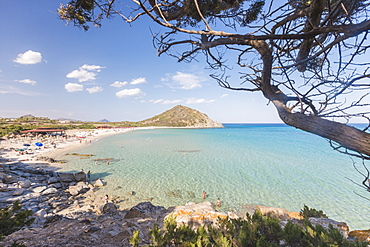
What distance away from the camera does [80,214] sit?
7379mm

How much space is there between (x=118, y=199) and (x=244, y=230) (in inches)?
352

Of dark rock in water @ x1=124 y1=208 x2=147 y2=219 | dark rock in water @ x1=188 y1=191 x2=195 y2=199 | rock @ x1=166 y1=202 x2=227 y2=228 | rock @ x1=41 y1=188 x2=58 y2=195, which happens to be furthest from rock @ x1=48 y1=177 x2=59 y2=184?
rock @ x1=166 y1=202 x2=227 y2=228

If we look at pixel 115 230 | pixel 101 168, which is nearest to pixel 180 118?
pixel 101 168

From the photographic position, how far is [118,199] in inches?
370

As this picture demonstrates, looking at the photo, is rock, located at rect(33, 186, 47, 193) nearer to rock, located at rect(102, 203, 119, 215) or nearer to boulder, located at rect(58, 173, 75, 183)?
boulder, located at rect(58, 173, 75, 183)

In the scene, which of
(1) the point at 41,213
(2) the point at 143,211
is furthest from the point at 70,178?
(2) the point at 143,211

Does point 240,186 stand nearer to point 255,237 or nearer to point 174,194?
point 174,194

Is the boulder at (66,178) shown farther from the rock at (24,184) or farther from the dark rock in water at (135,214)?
the dark rock in water at (135,214)

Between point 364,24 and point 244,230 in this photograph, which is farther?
point 244,230

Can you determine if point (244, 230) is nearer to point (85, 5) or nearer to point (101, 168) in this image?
point (85, 5)

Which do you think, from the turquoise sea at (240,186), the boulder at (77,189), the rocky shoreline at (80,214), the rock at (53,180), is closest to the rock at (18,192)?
the rocky shoreline at (80,214)

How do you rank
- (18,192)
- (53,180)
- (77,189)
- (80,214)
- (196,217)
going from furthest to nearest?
(53,180) → (77,189) → (18,192) → (80,214) → (196,217)

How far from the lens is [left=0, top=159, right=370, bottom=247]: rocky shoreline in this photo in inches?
161

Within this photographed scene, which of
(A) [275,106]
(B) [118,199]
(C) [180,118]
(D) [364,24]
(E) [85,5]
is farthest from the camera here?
(C) [180,118]
